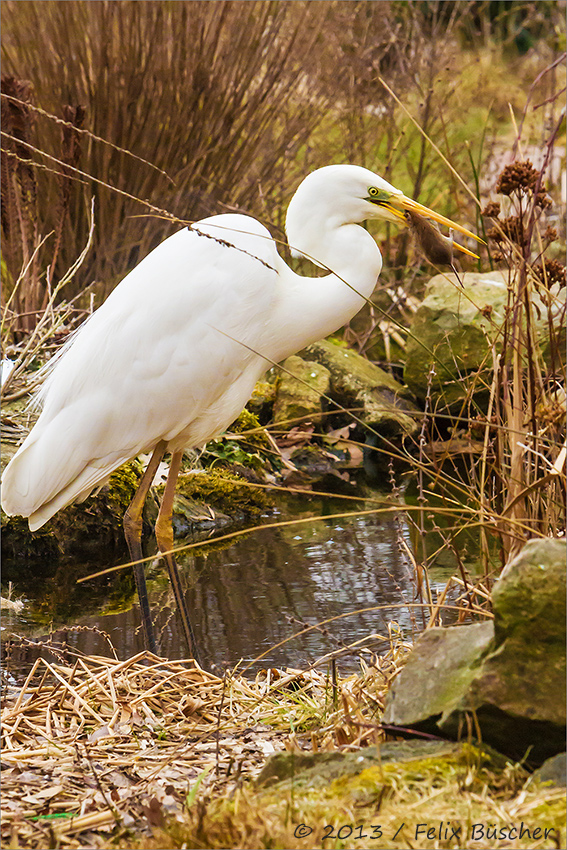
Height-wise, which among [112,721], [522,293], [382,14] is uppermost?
[382,14]

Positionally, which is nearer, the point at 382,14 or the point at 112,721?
the point at 112,721

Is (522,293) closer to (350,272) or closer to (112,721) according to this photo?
(350,272)

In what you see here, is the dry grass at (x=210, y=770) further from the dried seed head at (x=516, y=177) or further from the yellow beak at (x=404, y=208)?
the yellow beak at (x=404, y=208)

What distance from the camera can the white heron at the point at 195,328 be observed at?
349 centimetres

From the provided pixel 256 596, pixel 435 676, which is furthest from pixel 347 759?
pixel 256 596

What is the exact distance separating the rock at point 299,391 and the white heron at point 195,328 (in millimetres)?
3663

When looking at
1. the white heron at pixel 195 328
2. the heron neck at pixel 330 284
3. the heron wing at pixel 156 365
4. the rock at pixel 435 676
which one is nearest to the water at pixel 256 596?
the white heron at pixel 195 328

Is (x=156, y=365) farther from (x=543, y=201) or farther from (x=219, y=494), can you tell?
(x=219, y=494)

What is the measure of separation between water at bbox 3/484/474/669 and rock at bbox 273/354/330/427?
1512 mm

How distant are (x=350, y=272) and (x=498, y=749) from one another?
1896 millimetres

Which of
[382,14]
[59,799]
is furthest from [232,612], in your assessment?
[382,14]

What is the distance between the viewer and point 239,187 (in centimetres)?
861

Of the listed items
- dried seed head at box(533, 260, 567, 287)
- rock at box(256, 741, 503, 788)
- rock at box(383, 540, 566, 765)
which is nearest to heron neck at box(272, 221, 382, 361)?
dried seed head at box(533, 260, 567, 287)

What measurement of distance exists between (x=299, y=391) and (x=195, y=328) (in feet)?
13.2
